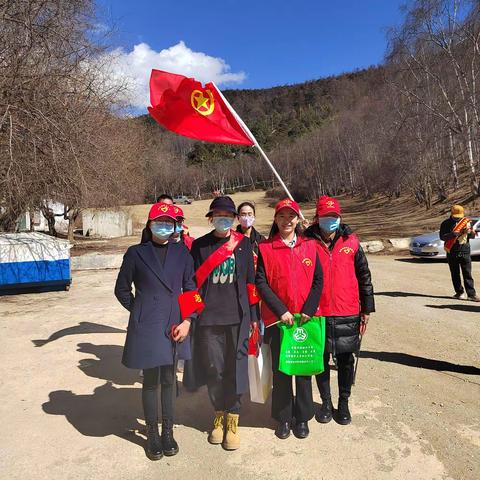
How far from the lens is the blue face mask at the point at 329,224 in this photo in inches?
134

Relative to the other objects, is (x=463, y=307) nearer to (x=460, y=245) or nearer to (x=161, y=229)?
(x=460, y=245)

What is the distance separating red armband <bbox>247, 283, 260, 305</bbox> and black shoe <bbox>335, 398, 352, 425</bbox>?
3.82 ft

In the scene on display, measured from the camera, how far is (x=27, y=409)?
3.76 m

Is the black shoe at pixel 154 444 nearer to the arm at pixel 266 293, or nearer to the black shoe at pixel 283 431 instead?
the black shoe at pixel 283 431

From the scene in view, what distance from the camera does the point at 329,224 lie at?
11.2ft

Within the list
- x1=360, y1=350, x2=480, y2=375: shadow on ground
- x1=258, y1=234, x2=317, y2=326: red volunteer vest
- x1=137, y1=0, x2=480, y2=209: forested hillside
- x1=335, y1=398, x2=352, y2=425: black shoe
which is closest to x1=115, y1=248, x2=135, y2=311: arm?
x1=258, y1=234, x2=317, y2=326: red volunteer vest

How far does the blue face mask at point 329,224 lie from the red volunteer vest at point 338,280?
4.6 inches

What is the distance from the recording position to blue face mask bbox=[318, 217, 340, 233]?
3414mm

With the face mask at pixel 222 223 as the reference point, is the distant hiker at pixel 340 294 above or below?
below

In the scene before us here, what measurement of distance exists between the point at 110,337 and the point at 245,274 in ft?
11.4

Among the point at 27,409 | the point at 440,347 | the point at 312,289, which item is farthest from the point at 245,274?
the point at 440,347

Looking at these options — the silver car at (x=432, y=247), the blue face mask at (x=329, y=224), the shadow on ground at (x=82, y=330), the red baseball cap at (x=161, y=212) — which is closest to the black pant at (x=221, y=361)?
the red baseball cap at (x=161, y=212)

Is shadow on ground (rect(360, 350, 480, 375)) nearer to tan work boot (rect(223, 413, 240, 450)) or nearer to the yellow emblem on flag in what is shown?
tan work boot (rect(223, 413, 240, 450))

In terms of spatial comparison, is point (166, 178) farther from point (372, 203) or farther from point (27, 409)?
point (27, 409)
